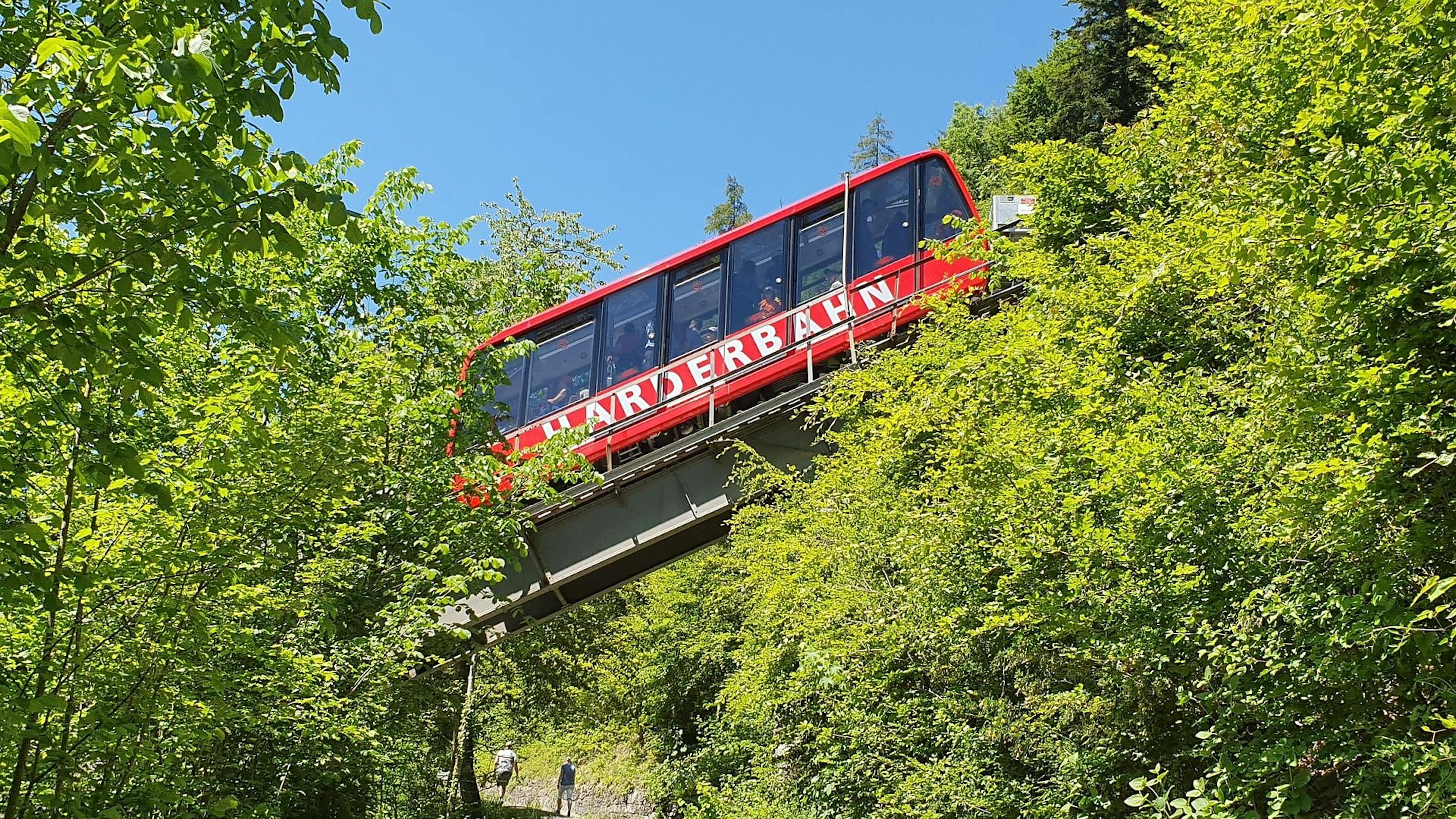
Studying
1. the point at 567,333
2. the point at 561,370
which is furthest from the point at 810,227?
the point at 561,370

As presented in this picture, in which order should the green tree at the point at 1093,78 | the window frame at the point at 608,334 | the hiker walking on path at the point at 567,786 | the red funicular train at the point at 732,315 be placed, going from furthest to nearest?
the green tree at the point at 1093,78
the hiker walking on path at the point at 567,786
the window frame at the point at 608,334
the red funicular train at the point at 732,315

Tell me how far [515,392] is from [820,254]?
17.2 ft

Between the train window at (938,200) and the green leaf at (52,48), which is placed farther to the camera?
the train window at (938,200)

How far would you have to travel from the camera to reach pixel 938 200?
15453mm

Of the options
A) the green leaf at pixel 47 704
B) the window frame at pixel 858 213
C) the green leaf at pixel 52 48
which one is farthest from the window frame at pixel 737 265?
the green leaf at pixel 52 48

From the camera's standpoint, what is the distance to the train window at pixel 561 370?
52.2 ft

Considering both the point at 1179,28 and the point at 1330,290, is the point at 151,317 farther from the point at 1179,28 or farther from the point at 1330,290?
the point at 1179,28

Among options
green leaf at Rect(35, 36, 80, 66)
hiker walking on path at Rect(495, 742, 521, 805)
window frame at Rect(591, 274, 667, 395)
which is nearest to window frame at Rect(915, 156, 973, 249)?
window frame at Rect(591, 274, 667, 395)

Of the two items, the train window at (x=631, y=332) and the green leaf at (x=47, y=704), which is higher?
the train window at (x=631, y=332)

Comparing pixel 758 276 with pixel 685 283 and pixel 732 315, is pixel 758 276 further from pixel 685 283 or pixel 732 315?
pixel 685 283

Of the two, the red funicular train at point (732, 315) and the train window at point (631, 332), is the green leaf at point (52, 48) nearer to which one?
the red funicular train at point (732, 315)

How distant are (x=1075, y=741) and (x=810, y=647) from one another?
3.28 metres

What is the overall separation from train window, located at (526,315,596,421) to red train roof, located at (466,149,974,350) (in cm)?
33

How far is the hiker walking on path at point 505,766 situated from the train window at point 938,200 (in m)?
15.2
